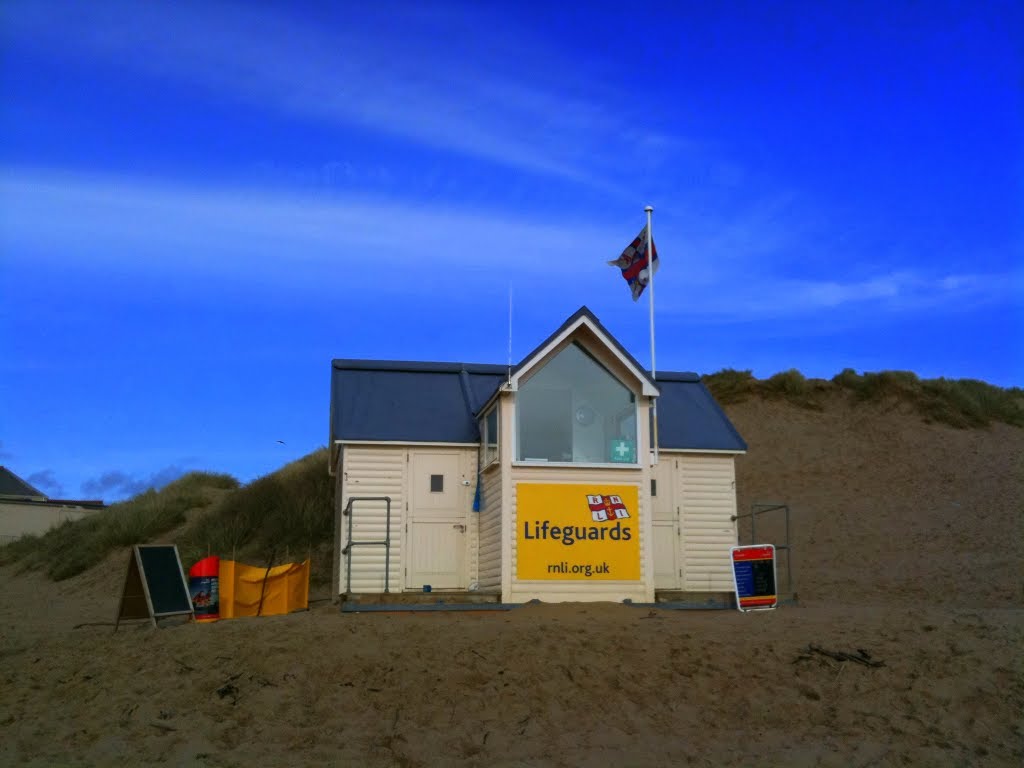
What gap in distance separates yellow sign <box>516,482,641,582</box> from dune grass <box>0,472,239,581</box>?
15.6 m

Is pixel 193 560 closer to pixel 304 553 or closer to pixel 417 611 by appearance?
pixel 304 553

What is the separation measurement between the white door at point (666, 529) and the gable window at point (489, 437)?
11.1 feet

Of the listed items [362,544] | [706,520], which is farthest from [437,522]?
[706,520]

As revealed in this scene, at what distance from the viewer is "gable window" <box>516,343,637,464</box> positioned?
54.5ft

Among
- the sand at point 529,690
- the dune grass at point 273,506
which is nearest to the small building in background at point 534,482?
the sand at point 529,690

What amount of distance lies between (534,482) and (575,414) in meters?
1.39

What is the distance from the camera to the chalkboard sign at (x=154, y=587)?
1444 cm

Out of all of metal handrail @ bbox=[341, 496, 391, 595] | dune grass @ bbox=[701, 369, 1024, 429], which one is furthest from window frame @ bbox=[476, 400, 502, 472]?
dune grass @ bbox=[701, 369, 1024, 429]

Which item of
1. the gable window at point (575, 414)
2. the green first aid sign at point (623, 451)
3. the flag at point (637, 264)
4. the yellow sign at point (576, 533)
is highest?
the flag at point (637, 264)

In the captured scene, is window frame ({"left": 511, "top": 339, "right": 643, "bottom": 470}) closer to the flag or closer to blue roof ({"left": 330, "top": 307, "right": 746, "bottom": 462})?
blue roof ({"left": 330, "top": 307, "right": 746, "bottom": 462})

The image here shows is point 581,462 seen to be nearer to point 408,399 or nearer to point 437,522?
point 437,522

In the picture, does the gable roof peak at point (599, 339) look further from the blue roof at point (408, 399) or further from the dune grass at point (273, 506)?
the dune grass at point (273, 506)

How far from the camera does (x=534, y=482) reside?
16297 mm

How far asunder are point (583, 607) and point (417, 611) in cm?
253
